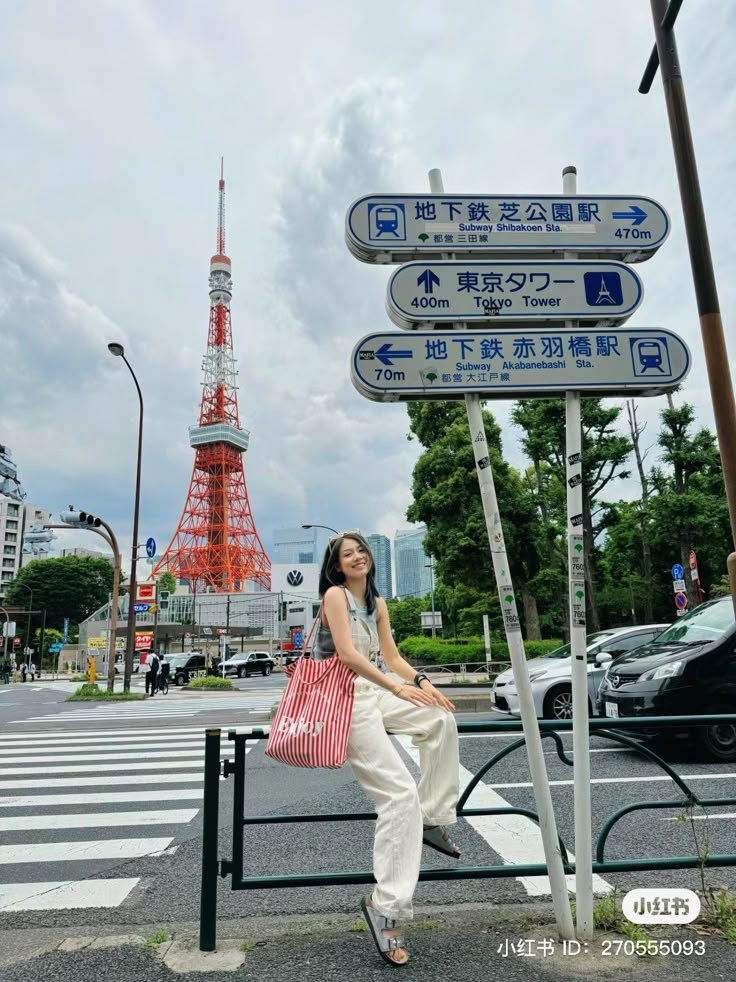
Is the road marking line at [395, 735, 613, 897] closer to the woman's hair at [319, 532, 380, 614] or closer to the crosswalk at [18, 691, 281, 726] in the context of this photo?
the woman's hair at [319, 532, 380, 614]

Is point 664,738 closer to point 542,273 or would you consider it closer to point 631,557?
point 542,273

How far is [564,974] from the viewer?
8.25 feet

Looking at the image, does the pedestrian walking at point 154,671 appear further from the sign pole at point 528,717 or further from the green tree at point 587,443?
the sign pole at point 528,717

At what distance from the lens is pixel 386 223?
3.24 m

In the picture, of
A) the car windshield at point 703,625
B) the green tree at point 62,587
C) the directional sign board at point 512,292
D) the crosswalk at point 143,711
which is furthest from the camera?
the green tree at point 62,587

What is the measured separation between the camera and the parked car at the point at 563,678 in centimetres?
934

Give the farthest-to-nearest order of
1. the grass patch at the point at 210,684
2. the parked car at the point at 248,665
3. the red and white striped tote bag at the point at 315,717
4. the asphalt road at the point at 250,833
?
the parked car at the point at 248,665 < the grass patch at the point at 210,684 < the asphalt road at the point at 250,833 < the red and white striped tote bag at the point at 315,717

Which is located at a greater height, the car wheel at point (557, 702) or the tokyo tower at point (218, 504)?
the tokyo tower at point (218, 504)

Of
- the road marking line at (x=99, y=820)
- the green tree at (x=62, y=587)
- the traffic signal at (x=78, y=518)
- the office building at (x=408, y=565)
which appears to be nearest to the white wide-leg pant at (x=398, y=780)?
the road marking line at (x=99, y=820)

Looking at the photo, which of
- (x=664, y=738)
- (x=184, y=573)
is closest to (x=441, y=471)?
(x=664, y=738)

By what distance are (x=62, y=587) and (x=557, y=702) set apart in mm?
81369

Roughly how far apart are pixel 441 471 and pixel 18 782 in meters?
20.2

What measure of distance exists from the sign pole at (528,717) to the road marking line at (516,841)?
775mm

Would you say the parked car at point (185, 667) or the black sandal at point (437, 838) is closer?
the black sandal at point (437, 838)
